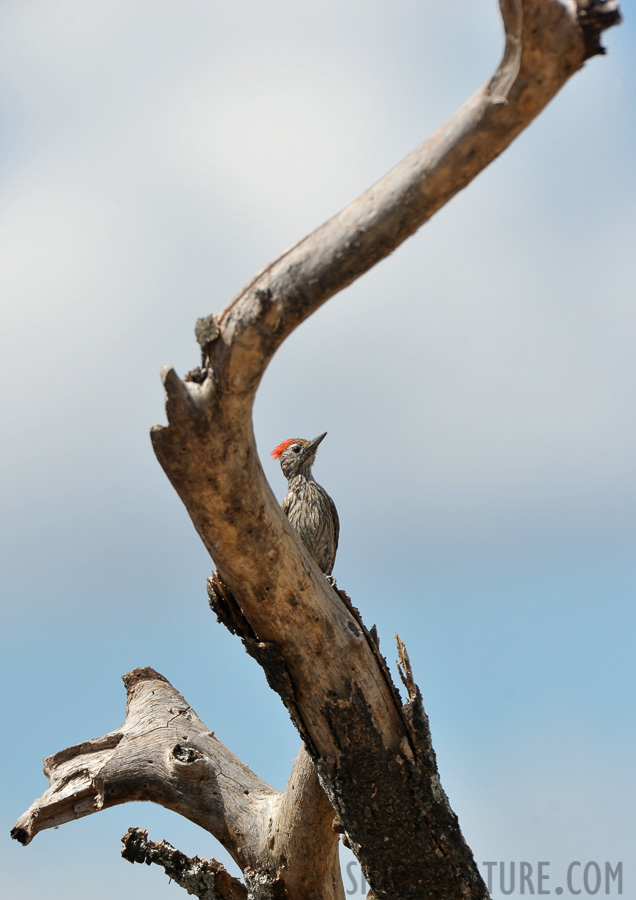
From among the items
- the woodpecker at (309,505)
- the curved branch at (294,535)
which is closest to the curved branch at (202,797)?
the curved branch at (294,535)

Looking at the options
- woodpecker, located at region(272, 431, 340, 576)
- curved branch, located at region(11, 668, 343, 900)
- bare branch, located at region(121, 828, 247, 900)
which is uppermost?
woodpecker, located at region(272, 431, 340, 576)

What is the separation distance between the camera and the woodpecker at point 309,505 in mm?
7543

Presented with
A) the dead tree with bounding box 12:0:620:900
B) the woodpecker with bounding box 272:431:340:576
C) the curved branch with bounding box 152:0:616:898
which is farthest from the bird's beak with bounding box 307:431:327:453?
the curved branch with bounding box 152:0:616:898

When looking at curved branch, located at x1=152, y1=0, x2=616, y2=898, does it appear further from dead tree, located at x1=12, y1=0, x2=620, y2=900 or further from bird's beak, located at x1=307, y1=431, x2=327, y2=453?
bird's beak, located at x1=307, y1=431, x2=327, y2=453

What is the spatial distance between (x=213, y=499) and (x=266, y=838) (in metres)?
2.81

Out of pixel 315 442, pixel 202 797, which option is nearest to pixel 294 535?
pixel 202 797

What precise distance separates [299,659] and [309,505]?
362 centimetres

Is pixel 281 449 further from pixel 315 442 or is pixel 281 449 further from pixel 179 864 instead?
pixel 179 864

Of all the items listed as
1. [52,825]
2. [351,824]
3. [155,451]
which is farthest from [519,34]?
[52,825]

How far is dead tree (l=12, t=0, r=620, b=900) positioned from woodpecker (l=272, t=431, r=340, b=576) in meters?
2.21

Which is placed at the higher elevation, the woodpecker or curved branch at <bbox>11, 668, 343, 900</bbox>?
the woodpecker

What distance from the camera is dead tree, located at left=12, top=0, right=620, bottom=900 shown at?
2.75 m

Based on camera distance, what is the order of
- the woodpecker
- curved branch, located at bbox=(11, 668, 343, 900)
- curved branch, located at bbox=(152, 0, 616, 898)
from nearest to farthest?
curved branch, located at bbox=(152, 0, 616, 898)
curved branch, located at bbox=(11, 668, 343, 900)
the woodpecker

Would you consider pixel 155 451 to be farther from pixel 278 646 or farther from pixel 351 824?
pixel 351 824
